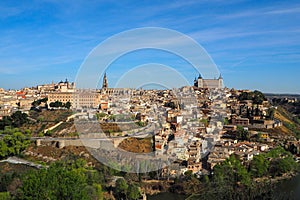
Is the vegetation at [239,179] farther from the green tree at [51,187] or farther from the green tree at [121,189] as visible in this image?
the green tree at [51,187]

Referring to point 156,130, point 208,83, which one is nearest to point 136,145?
point 156,130

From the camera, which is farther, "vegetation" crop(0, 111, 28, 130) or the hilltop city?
"vegetation" crop(0, 111, 28, 130)

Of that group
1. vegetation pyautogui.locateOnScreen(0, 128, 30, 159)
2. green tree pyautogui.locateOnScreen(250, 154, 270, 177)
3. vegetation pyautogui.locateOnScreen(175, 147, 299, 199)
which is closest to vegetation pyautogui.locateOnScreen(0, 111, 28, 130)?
vegetation pyautogui.locateOnScreen(0, 128, 30, 159)

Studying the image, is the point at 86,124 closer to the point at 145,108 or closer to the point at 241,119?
the point at 145,108

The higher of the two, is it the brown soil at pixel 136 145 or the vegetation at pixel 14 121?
the vegetation at pixel 14 121

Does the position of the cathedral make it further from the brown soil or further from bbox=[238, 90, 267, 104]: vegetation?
the brown soil

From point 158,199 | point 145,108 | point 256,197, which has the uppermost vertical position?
point 145,108

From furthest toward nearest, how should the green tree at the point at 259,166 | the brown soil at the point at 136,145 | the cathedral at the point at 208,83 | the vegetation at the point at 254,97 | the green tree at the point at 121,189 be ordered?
1. the cathedral at the point at 208,83
2. the vegetation at the point at 254,97
3. the brown soil at the point at 136,145
4. the green tree at the point at 259,166
5. the green tree at the point at 121,189

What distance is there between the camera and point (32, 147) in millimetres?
8062

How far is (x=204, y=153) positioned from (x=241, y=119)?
345 centimetres

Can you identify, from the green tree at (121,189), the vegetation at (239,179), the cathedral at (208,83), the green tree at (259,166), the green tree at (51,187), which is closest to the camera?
the green tree at (51,187)

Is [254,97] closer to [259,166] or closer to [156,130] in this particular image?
[156,130]

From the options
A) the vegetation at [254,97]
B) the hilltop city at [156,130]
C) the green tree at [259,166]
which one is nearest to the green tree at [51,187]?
the hilltop city at [156,130]

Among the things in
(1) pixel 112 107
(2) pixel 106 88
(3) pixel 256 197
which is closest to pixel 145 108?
(1) pixel 112 107
